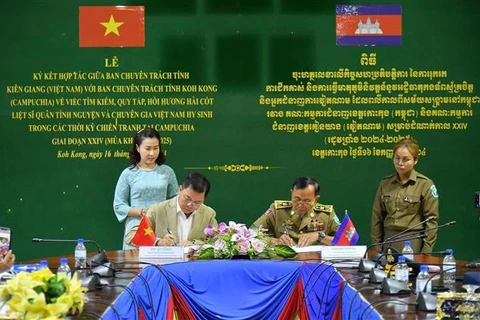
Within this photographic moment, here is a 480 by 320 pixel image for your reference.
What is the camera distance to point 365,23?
6.41m

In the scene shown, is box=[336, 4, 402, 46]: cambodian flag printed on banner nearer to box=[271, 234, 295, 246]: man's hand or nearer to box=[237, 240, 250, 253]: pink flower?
box=[271, 234, 295, 246]: man's hand

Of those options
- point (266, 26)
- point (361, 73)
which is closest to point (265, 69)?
point (266, 26)

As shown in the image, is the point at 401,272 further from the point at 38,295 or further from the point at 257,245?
the point at 38,295

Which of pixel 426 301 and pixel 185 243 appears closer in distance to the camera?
pixel 426 301

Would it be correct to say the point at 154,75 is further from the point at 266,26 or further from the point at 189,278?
the point at 189,278

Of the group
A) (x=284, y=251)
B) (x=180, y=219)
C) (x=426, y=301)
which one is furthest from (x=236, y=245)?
(x=426, y=301)

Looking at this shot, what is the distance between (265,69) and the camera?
6.40m

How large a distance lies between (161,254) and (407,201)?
69.2 inches

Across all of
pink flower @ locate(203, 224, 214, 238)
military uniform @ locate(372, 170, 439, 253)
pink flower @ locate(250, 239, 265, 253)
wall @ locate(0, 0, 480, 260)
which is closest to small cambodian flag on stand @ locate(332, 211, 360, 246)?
pink flower @ locate(250, 239, 265, 253)

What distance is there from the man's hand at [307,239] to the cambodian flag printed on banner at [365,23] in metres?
1.83

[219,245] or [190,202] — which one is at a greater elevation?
[190,202]

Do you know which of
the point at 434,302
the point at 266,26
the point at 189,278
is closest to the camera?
the point at 434,302

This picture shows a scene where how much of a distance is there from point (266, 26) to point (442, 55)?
4.43 ft

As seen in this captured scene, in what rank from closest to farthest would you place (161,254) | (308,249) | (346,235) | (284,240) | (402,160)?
(161,254)
(346,235)
(308,249)
(284,240)
(402,160)
